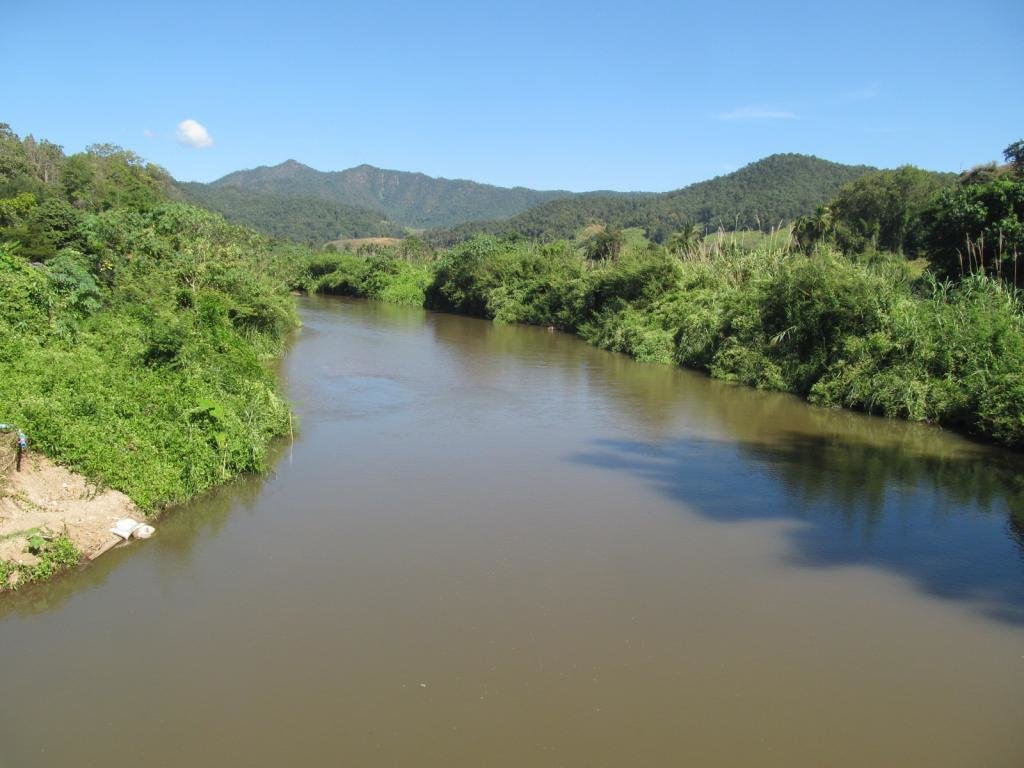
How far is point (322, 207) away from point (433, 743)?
7089 inches

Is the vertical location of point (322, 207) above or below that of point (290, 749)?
above

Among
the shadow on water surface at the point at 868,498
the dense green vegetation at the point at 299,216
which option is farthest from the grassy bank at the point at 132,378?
the dense green vegetation at the point at 299,216

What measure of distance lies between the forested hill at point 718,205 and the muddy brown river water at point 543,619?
70.4 meters

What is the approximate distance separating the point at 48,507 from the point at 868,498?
35.3 ft

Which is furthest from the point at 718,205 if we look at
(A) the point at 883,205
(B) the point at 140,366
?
(B) the point at 140,366

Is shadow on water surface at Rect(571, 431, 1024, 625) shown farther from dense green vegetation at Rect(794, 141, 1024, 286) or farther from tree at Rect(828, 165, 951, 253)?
tree at Rect(828, 165, 951, 253)

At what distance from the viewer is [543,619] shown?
706 centimetres

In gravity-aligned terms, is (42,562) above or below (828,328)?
below

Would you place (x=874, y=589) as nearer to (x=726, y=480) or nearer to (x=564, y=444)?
(x=726, y=480)

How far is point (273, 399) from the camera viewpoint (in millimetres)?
12516

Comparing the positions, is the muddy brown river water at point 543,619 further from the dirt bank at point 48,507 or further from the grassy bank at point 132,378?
the grassy bank at point 132,378

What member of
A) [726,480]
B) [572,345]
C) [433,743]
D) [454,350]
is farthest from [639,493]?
[572,345]

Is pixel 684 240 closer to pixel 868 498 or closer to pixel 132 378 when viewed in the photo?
pixel 868 498

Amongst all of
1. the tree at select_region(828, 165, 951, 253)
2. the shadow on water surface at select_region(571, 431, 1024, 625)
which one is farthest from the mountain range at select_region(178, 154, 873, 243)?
the shadow on water surface at select_region(571, 431, 1024, 625)
